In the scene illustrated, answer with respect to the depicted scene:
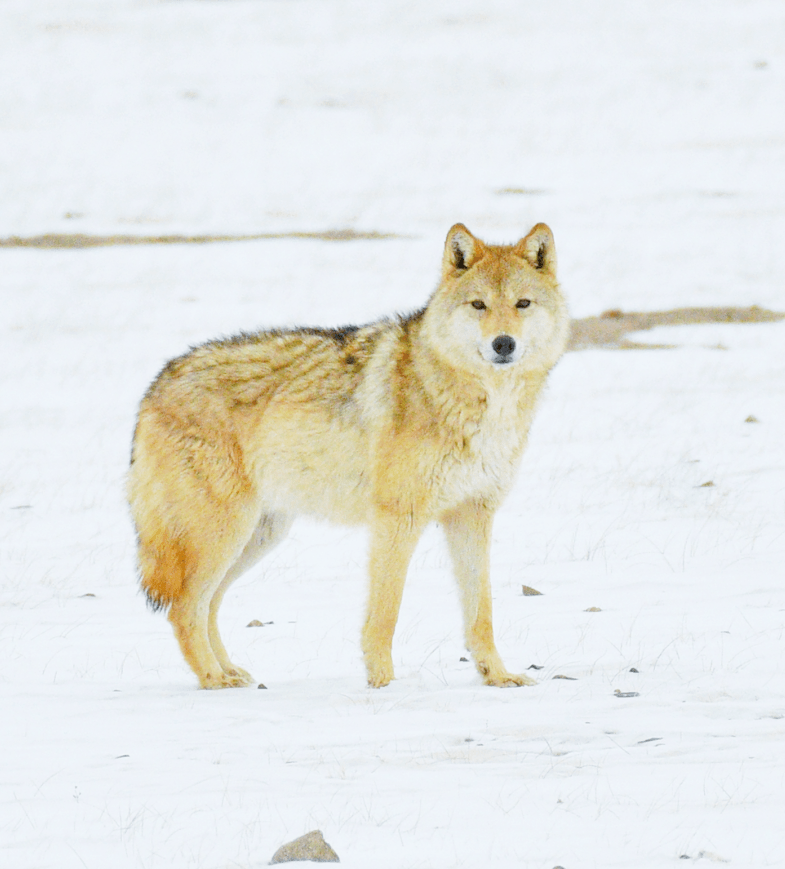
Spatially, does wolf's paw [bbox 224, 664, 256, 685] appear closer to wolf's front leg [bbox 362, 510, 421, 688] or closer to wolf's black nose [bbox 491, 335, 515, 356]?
wolf's front leg [bbox 362, 510, 421, 688]

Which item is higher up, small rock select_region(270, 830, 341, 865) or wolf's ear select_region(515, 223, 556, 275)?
wolf's ear select_region(515, 223, 556, 275)

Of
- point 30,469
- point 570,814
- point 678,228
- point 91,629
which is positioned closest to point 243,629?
point 91,629

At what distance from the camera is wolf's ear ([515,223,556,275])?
6184 mm

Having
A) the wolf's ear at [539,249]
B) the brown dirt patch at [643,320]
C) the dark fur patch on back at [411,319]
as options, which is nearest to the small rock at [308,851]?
the dark fur patch on back at [411,319]

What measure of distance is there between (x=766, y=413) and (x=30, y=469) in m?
7.49

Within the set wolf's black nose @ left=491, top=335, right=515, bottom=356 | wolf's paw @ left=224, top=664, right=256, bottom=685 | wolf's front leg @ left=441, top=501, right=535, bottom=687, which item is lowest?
wolf's paw @ left=224, top=664, right=256, bottom=685

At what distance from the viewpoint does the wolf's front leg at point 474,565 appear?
5.98 metres

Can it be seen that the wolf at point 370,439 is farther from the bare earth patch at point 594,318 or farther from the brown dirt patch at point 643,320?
the brown dirt patch at point 643,320

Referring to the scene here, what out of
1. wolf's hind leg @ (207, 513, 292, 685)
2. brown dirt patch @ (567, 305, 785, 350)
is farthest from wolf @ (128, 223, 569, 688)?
brown dirt patch @ (567, 305, 785, 350)

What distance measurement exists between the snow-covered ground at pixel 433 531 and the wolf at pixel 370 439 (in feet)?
1.56

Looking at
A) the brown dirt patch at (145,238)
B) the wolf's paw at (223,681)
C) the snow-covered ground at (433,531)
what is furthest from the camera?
the brown dirt patch at (145,238)

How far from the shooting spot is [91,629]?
6891mm

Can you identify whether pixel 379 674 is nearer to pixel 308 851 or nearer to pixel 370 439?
pixel 370 439

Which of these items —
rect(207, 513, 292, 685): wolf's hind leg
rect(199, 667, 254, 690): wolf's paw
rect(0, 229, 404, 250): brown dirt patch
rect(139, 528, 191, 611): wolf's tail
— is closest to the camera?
rect(199, 667, 254, 690): wolf's paw
